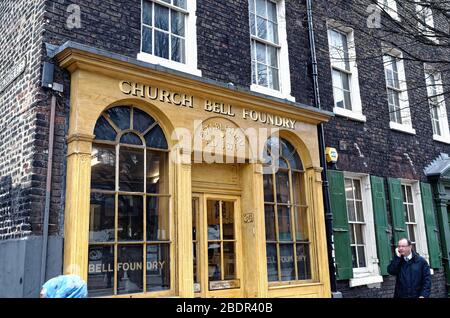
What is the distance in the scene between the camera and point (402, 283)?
247 inches

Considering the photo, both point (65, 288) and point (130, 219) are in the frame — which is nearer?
point (65, 288)

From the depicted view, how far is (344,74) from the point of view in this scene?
1033 centimetres

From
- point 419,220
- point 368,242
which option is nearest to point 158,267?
point 368,242

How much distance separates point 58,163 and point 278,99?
3947 millimetres

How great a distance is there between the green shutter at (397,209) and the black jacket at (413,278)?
3.61 m

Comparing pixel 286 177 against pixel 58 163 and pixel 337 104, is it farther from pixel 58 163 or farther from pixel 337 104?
pixel 58 163

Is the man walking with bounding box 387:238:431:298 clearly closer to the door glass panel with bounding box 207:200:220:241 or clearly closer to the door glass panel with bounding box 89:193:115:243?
the door glass panel with bounding box 207:200:220:241

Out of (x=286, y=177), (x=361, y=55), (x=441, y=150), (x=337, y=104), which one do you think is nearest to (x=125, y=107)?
(x=286, y=177)

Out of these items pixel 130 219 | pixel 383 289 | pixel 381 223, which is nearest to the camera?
pixel 130 219

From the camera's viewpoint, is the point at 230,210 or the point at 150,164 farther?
the point at 230,210

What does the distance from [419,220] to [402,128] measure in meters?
2.30

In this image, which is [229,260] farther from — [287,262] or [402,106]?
[402,106]

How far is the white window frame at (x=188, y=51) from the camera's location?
22.3 ft

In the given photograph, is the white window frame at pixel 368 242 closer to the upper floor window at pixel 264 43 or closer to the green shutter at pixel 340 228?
the green shutter at pixel 340 228
